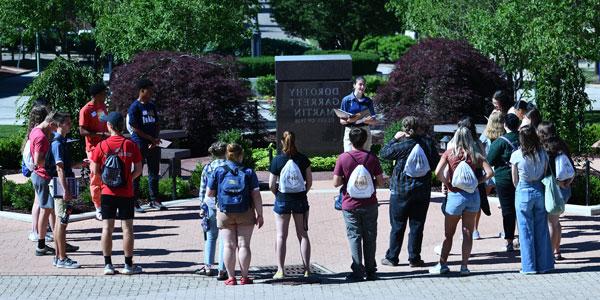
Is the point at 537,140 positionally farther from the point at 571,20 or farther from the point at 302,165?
the point at 571,20

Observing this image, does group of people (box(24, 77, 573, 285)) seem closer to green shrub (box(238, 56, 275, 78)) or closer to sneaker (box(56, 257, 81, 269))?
sneaker (box(56, 257, 81, 269))

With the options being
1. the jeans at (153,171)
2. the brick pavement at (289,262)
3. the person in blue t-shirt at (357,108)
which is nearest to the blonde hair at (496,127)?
the brick pavement at (289,262)

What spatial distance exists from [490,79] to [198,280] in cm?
1090

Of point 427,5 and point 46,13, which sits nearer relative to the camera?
point 427,5

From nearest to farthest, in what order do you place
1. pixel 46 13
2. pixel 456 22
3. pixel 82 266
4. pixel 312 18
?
pixel 82 266, pixel 456 22, pixel 46 13, pixel 312 18

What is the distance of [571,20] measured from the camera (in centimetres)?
2350

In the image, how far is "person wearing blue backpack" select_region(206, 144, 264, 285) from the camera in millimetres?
10711

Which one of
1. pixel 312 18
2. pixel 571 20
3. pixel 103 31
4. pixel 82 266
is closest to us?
pixel 82 266

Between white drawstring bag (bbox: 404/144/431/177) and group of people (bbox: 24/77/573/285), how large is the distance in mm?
10

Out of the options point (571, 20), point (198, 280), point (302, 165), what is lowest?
point (198, 280)

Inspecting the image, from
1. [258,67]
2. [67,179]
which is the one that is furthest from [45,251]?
[258,67]

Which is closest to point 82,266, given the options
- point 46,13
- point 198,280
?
point 198,280

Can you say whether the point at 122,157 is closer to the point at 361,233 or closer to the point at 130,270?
the point at 130,270

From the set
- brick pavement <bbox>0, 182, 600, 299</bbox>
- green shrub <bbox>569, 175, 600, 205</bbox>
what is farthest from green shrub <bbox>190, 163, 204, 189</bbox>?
green shrub <bbox>569, 175, 600, 205</bbox>
